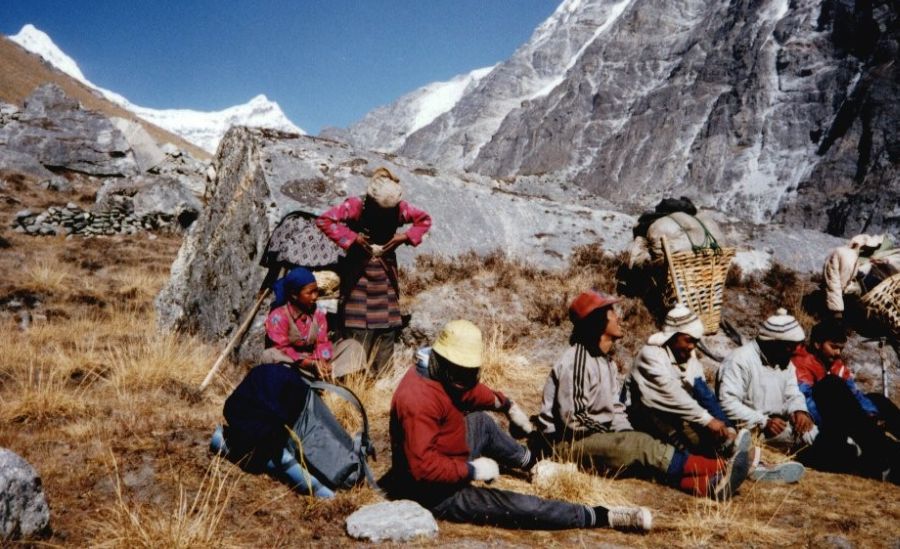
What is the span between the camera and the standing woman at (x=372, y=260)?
4.92 m

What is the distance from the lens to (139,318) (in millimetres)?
8391

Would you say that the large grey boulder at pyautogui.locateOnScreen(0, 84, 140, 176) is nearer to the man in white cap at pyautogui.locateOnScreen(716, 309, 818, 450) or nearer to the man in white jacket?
the man in white cap at pyautogui.locateOnScreen(716, 309, 818, 450)

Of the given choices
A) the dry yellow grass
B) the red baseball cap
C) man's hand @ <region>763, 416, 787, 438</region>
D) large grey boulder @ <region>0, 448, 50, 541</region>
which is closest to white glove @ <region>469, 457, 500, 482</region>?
the red baseball cap

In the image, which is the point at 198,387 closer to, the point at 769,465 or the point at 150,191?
the point at 769,465

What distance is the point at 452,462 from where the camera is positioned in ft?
10.2

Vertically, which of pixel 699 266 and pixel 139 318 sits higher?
pixel 699 266

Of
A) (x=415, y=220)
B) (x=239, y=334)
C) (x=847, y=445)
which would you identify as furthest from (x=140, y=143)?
(x=847, y=445)

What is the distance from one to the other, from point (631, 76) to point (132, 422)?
9956 centimetres

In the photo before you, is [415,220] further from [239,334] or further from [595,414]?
[595,414]

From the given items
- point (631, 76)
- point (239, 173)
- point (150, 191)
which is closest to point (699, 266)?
point (239, 173)

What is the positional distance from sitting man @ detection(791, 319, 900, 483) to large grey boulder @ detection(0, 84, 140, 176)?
2409cm

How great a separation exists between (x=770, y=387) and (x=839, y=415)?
52 cm

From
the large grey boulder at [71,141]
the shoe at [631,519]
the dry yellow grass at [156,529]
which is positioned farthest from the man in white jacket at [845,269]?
the large grey boulder at [71,141]

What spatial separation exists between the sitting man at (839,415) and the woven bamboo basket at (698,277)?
99cm
